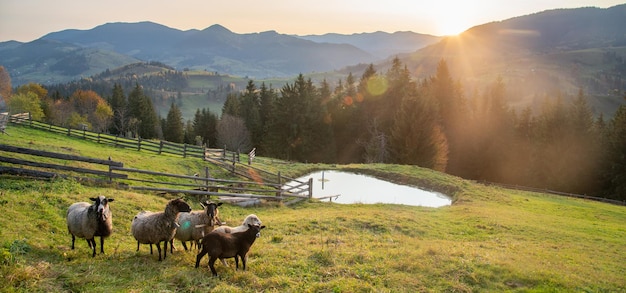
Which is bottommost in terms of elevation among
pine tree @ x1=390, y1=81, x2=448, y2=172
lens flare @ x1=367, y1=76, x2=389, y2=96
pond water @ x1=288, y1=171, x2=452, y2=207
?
pond water @ x1=288, y1=171, x2=452, y2=207

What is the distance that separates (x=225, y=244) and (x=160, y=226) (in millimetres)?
2182

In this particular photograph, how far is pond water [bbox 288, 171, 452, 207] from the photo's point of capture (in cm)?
2825

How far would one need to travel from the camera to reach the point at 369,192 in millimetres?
31078

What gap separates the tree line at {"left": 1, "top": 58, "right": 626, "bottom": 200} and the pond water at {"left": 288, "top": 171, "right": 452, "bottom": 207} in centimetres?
1833

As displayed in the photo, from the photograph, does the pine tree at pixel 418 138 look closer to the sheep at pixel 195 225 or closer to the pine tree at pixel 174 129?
the sheep at pixel 195 225

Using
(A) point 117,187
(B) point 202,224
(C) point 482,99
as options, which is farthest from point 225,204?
(C) point 482,99

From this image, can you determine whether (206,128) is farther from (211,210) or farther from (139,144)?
(211,210)

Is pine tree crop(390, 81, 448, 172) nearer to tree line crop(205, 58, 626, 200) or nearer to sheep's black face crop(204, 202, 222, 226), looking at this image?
tree line crop(205, 58, 626, 200)

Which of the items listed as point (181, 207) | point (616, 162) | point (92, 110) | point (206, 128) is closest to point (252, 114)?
point (206, 128)

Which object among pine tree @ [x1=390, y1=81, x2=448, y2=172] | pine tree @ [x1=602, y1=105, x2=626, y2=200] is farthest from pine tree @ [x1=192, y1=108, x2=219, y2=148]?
pine tree @ [x1=602, y1=105, x2=626, y2=200]

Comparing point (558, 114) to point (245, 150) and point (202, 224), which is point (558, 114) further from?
point (202, 224)

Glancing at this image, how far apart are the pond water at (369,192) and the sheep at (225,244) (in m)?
17.9

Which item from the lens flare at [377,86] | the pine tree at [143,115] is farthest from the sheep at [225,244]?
the pine tree at [143,115]

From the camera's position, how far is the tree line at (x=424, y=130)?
4812cm
